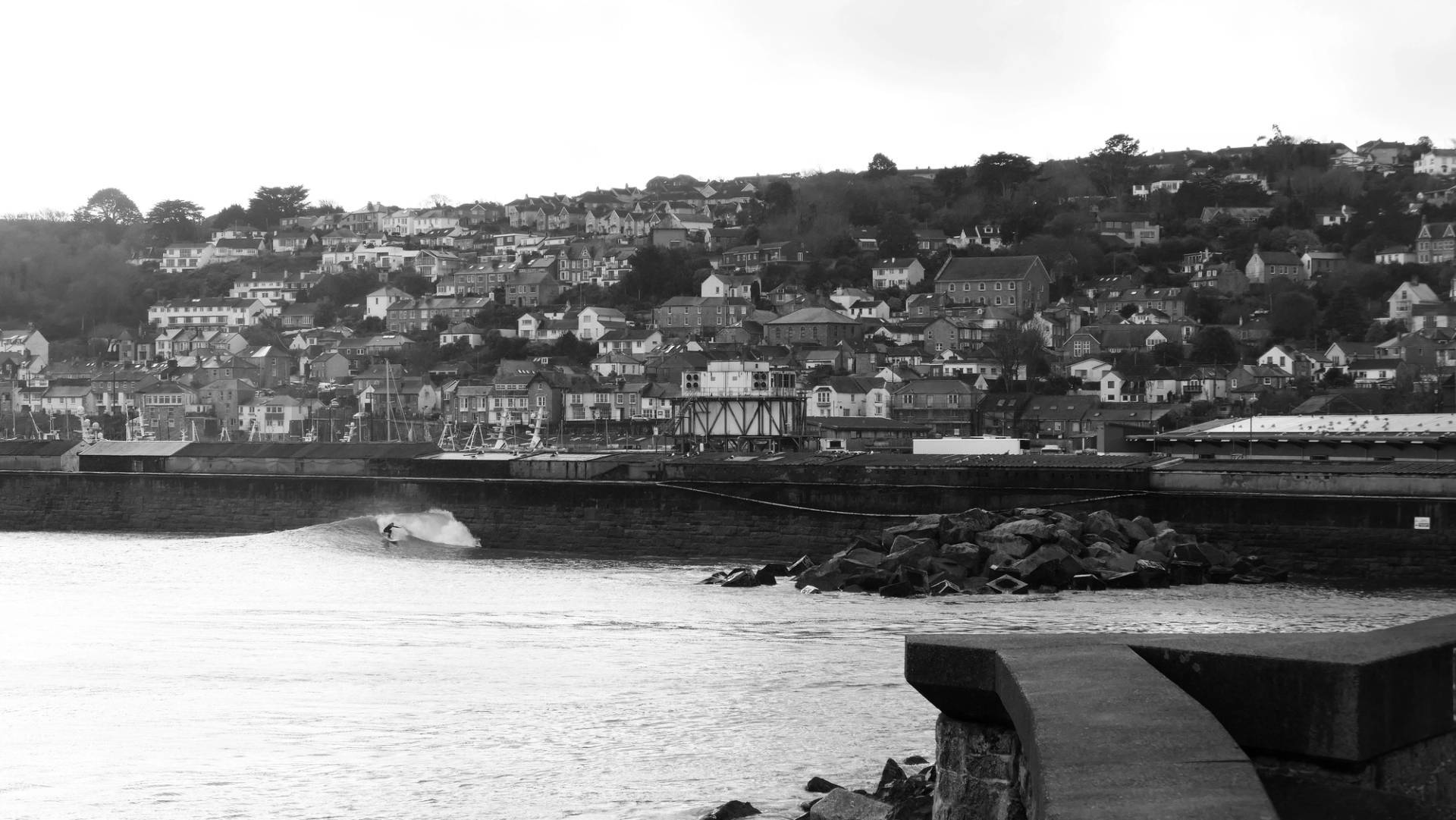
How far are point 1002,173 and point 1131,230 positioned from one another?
13.2 meters

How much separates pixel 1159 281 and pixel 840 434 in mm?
53942

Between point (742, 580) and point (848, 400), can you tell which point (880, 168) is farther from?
A: point (742, 580)

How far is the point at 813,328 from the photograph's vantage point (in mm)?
92750

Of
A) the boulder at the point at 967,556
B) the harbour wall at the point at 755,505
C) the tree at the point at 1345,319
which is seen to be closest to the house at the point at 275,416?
the harbour wall at the point at 755,505

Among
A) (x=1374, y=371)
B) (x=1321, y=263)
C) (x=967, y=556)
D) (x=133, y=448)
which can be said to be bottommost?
(x=967, y=556)

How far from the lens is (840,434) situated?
207ft

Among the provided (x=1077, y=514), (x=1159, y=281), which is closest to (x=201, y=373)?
(x=1159, y=281)

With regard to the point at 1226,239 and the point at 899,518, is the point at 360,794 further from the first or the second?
the point at 1226,239

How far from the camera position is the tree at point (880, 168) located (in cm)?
15138

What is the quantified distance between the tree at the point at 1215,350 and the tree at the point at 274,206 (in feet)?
394

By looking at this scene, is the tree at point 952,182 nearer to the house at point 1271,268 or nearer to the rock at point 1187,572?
the house at point 1271,268

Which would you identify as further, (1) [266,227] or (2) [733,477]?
(1) [266,227]

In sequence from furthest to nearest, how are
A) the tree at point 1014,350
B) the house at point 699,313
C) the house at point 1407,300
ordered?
the house at point 699,313
the house at point 1407,300
the tree at point 1014,350

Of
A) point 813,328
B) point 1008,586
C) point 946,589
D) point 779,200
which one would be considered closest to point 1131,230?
point 779,200
